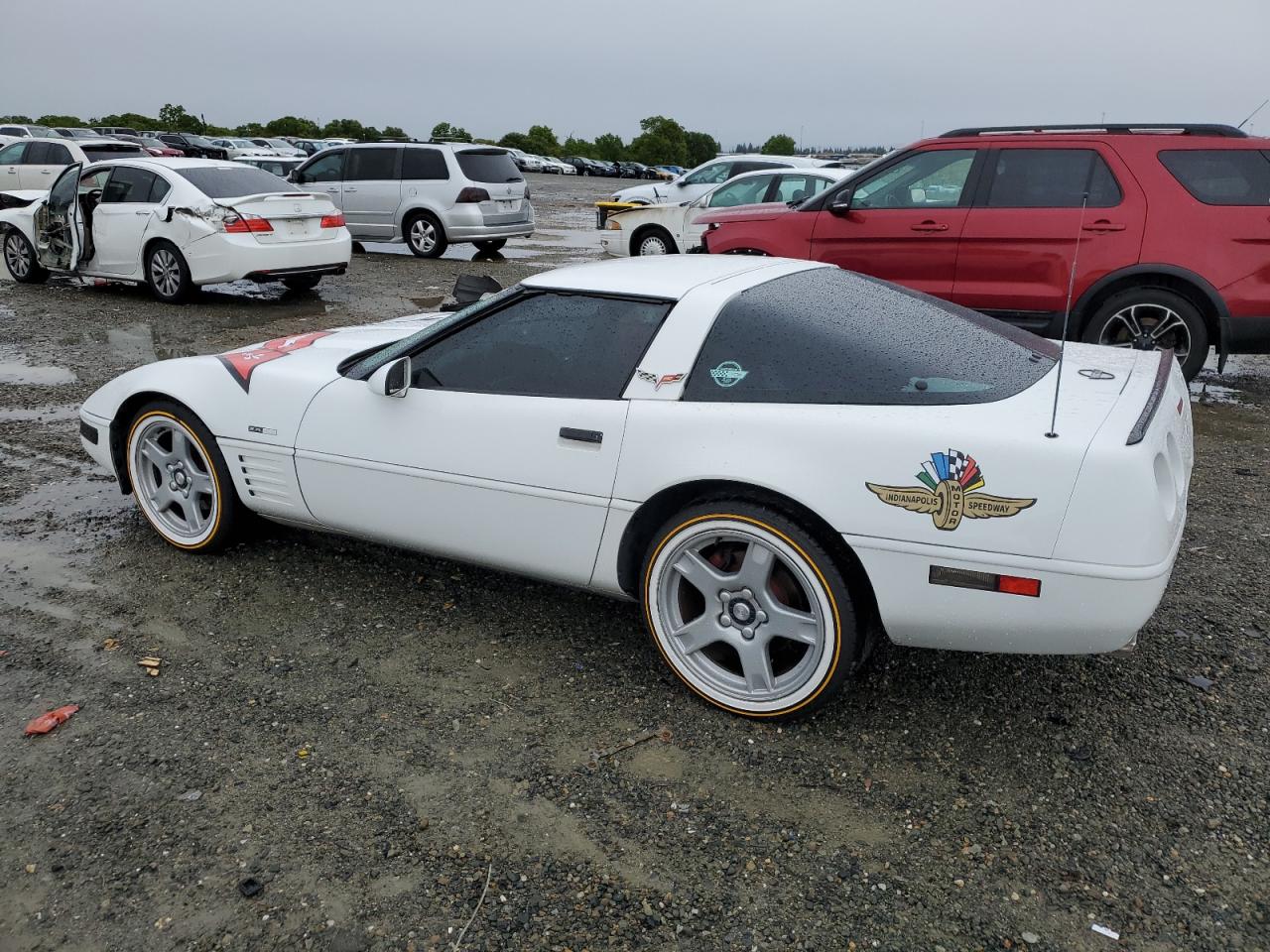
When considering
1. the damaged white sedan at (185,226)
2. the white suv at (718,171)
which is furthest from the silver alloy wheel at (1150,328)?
the white suv at (718,171)

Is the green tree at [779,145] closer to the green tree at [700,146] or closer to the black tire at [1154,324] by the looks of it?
the green tree at [700,146]

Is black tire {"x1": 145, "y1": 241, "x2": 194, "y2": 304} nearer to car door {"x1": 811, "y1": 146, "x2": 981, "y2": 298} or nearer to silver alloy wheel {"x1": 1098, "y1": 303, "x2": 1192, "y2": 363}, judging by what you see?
car door {"x1": 811, "y1": 146, "x2": 981, "y2": 298}

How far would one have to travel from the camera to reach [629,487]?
3.21 metres

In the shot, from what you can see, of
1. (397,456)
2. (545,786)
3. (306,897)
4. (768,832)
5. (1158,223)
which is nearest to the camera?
(306,897)

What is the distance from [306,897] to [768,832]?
117 cm

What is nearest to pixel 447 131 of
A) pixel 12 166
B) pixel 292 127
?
pixel 292 127

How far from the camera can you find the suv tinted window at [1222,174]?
652 centimetres

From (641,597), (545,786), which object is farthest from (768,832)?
(641,597)

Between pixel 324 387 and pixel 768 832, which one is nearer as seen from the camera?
pixel 768 832

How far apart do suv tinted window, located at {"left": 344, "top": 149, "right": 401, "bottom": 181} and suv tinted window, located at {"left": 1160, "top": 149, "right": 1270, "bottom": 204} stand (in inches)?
427

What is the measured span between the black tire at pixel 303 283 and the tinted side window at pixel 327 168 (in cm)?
407

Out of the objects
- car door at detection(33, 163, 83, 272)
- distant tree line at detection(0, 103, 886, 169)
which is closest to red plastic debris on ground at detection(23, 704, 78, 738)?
car door at detection(33, 163, 83, 272)

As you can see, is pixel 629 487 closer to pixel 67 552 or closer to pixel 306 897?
pixel 306 897

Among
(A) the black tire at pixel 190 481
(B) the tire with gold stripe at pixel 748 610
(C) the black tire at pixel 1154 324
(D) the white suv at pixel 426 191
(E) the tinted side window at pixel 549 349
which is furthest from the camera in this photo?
(D) the white suv at pixel 426 191
